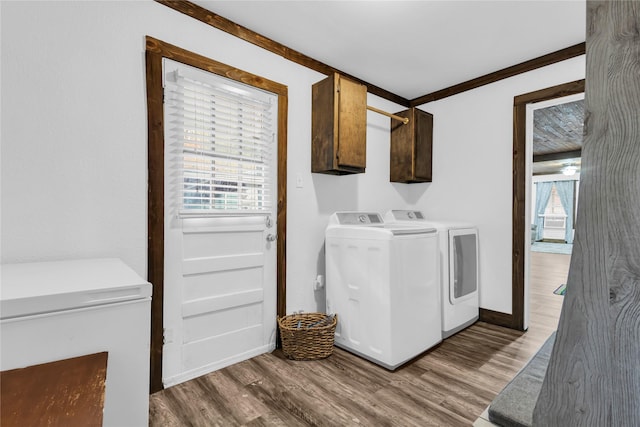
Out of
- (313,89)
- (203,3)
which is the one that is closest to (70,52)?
(203,3)

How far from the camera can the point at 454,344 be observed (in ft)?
8.27

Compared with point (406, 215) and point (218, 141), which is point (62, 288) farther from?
point (406, 215)

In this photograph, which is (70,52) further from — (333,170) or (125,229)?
(333,170)

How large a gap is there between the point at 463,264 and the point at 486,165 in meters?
1.00

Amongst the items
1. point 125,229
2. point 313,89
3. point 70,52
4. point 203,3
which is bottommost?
point 125,229

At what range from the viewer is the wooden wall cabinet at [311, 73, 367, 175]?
2473 mm

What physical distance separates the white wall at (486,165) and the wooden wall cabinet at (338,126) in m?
1.19

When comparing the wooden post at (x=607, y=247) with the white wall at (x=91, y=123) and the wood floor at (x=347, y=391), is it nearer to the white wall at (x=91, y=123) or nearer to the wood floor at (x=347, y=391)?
the wood floor at (x=347, y=391)

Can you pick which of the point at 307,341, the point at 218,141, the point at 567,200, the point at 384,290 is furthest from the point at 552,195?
the point at 218,141

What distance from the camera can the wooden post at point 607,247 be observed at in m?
0.59

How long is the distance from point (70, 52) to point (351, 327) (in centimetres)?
238

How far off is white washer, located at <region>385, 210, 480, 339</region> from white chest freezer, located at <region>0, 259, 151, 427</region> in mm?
2287

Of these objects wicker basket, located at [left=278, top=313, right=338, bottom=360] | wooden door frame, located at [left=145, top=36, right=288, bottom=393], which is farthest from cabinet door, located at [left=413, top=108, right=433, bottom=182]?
wooden door frame, located at [left=145, top=36, right=288, bottom=393]

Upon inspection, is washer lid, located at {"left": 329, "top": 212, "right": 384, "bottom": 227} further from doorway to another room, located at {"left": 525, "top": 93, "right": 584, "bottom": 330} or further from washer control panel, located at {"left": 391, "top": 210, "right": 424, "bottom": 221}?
doorway to another room, located at {"left": 525, "top": 93, "right": 584, "bottom": 330}
